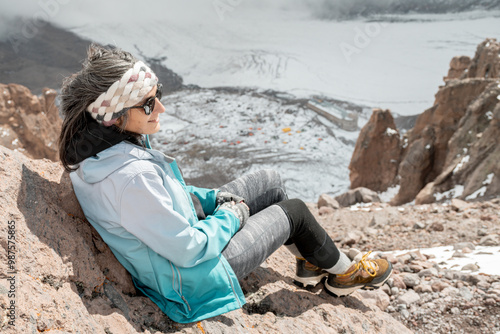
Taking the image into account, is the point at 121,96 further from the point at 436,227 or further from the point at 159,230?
the point at 436,227

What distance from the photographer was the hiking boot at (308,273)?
232 centimetres

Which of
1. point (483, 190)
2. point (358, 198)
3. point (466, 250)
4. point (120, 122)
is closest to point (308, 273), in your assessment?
point (120, 122)

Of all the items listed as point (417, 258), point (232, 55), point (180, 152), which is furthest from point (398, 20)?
point (417, 258)

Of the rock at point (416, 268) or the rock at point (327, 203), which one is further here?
the rock at point (327, 203)

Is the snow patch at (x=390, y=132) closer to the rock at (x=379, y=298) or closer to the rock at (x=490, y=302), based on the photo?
the rock at (x=379, y=298)

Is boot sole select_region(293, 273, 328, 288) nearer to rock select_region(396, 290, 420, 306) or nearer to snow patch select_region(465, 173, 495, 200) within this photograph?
rock select_region(396, 290, 420, 306)

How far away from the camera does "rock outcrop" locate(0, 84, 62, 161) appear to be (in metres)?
9.77

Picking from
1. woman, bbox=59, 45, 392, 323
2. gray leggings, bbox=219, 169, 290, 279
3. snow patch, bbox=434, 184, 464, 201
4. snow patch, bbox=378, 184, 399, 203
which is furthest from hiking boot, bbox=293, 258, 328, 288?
snow patch, bbox=378, 184, 399, 203

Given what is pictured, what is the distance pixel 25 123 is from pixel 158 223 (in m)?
10.1

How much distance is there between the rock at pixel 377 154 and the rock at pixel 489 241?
1004 cm

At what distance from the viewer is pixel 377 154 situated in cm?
1439

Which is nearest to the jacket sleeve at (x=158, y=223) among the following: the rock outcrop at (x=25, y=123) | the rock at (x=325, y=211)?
the rock at (x=325, y=211)

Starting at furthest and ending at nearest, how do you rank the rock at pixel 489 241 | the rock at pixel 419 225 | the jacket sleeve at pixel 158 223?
the rock at pixel 419 225, the rock at pixel 489 241, the jacket sleeve at pixel 158 223

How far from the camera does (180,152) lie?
21.2 meters
